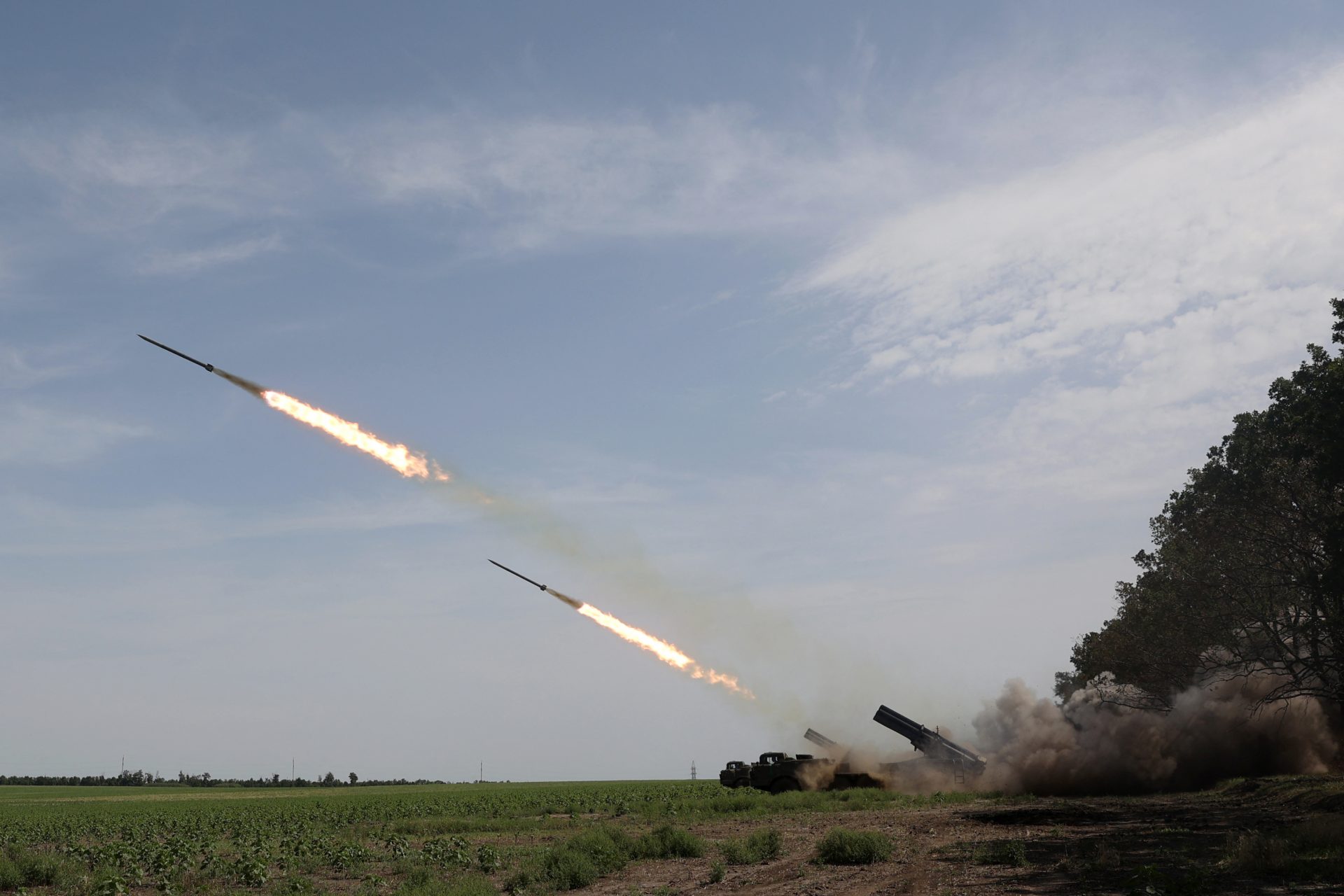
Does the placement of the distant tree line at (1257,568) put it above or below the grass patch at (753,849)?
above

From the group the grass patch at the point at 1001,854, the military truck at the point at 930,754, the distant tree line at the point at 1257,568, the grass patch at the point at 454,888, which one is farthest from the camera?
the military truck at the point at 930,754

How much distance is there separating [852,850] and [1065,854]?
488 centimetres

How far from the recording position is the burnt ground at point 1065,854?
67.4ft

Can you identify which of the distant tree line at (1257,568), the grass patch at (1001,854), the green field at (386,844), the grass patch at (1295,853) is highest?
the distant tree line at (1257,568)

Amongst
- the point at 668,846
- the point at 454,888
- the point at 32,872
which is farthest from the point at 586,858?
the point at 32,872

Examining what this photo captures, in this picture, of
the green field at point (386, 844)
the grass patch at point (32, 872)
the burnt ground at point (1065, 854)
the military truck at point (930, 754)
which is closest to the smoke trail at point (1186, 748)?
the military truck at point (930, 754)

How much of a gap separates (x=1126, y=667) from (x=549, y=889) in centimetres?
4044

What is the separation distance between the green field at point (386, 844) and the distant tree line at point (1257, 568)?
1328 centimetres

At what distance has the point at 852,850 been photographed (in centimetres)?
2652

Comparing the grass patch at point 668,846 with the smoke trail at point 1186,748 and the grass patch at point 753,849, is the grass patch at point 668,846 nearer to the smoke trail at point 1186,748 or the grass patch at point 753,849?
the grass patch at point 753,849

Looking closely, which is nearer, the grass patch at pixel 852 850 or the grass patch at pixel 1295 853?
the grass patch at pixel 1295 853

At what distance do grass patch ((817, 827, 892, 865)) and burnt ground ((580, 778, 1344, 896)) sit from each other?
1.29 feet

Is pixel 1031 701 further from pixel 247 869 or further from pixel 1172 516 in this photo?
pixel 247 869

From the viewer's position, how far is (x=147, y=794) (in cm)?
12012
